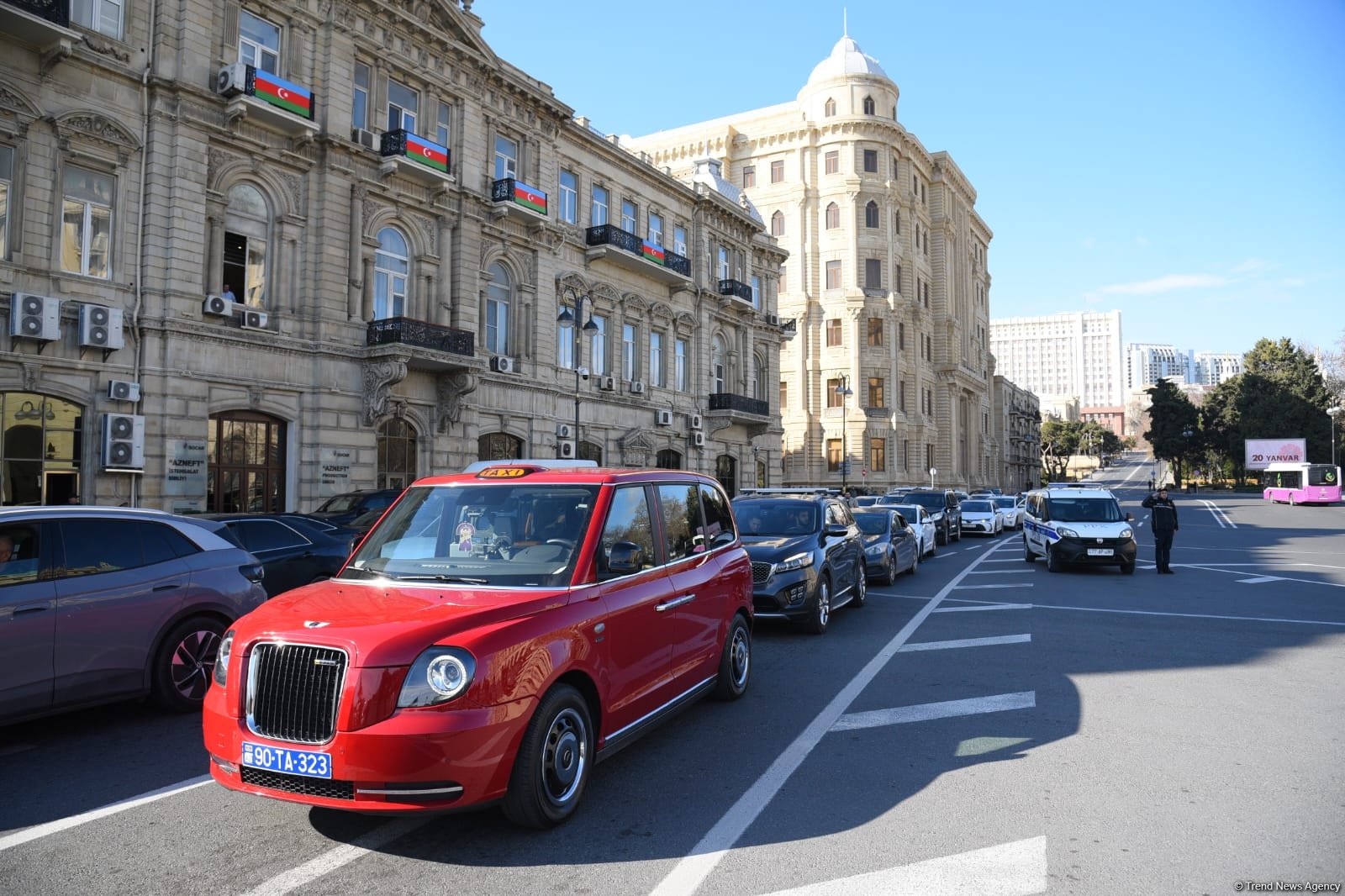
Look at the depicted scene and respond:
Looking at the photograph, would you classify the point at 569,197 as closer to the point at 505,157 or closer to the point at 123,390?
the point at 505,157

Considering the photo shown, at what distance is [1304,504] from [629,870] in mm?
74325

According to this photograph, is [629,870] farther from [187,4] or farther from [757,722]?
[187,4]

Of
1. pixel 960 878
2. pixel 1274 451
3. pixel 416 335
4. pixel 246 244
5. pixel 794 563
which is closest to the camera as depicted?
pixel 960 878

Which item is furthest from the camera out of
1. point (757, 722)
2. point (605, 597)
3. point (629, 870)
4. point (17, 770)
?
point (757, 722)

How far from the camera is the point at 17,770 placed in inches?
226

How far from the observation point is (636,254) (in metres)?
33.6

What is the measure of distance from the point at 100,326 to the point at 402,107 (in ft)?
38.0

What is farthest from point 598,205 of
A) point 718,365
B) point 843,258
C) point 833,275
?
point 833,275

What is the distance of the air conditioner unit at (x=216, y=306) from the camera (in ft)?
65.9

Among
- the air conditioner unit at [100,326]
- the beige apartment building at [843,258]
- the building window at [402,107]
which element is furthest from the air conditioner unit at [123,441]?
the beige apartment building at [843,258]

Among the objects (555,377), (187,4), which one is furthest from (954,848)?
(555,377)

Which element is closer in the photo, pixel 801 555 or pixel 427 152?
pixel 801 555

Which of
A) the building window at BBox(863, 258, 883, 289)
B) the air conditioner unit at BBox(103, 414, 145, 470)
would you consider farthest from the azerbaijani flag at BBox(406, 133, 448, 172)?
the building window at BBox(863, 258, 883, 289)

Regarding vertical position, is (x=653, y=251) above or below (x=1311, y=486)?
above
